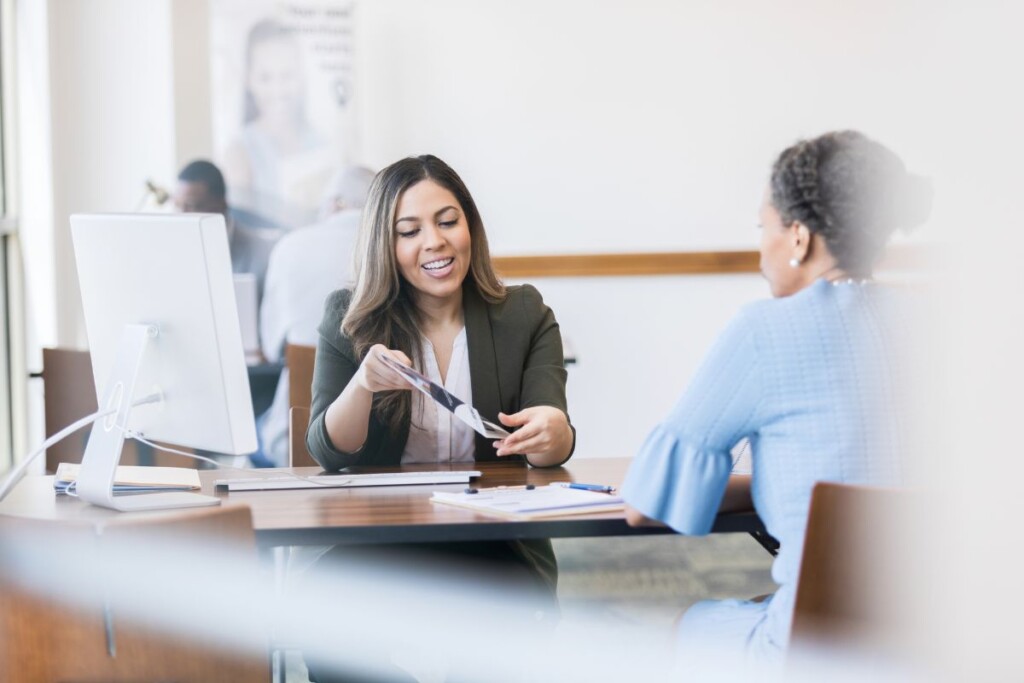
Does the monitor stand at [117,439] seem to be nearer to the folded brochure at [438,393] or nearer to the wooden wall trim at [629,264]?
the folded brochure at [438,393]

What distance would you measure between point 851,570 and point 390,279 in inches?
47.4

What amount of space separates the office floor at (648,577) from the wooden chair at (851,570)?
204cm

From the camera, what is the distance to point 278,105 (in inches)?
202

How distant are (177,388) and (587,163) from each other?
392 cm

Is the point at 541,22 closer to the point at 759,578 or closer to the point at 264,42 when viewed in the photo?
the point at 264,42

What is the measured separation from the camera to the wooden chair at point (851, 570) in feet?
4.67

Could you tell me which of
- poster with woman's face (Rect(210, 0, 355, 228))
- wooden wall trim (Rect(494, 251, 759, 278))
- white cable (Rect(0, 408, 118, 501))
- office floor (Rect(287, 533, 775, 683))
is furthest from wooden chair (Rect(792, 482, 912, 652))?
wooden wall trim (Rect(494, 251, 759, 278))

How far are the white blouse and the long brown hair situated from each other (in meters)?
0.03

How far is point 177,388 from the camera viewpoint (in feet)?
6.21

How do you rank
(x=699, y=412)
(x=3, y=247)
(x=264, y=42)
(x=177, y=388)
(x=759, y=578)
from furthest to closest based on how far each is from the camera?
1. (x=264, y=42)
2. (x=3, y=247)
3. (x=759, y=578)
4. (x=177, y=388)
5. (x=699, y=412)

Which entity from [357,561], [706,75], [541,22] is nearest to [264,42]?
[541,22]

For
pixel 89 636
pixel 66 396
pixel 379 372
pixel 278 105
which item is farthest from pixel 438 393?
pixel 278 105

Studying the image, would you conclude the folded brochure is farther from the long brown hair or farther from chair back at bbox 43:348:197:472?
chair back at bbox 43:348:197:472

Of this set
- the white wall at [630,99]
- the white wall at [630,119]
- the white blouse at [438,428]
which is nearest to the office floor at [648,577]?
the white wall at [630,119]
